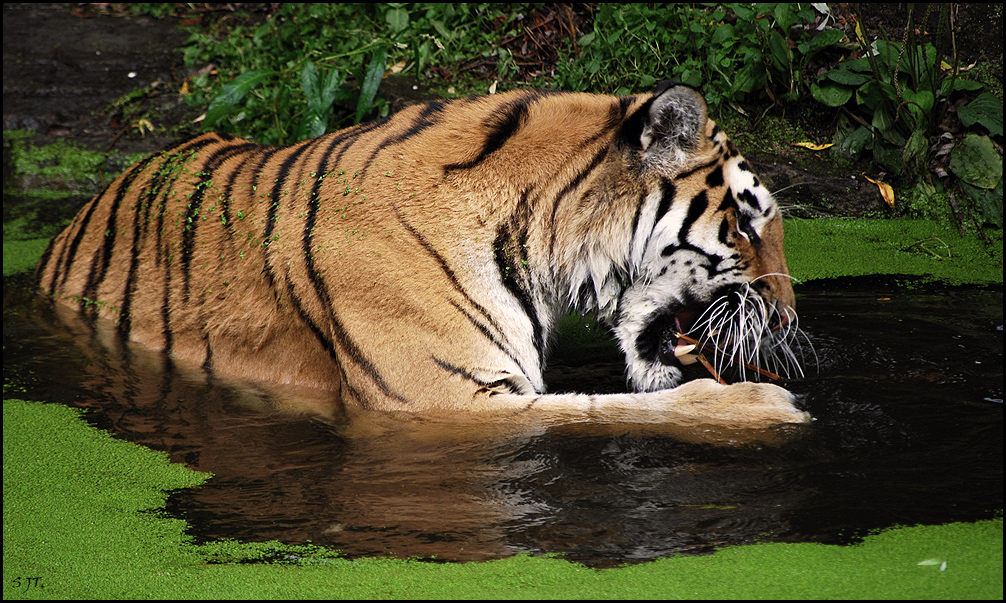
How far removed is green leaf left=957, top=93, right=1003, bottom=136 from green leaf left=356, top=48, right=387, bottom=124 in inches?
123

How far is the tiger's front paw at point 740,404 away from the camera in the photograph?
256 centimetres

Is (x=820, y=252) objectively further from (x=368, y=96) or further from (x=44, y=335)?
(x=44, y=335)

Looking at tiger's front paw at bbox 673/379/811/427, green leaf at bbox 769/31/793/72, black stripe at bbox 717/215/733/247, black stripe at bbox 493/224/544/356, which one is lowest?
tiger's front paw at bbox 673/379/811/427

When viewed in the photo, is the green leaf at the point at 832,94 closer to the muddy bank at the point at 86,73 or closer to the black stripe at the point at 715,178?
the black stripe at the point at 715,178

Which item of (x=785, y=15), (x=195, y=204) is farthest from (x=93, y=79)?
(x=785, y=15)

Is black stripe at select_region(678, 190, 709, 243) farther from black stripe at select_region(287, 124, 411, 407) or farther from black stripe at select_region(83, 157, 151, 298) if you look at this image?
black stripe at select_region(83, 157, 151, 298)

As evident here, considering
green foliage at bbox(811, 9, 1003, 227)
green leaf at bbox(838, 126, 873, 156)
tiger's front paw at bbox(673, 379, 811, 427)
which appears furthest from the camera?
green leaf at bbox(838, 126, 873, 156)

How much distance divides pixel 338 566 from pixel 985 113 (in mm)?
3944

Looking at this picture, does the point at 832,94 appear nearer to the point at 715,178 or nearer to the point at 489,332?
the point at 715,178

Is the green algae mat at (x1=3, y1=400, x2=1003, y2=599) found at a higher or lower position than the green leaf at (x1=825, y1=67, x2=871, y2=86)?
lower

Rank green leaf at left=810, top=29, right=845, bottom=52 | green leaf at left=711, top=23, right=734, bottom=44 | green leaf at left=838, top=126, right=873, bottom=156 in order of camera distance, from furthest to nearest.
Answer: green leaf at left=711, top=23, right=734, bottom=44, green leaf at left=810, top=29, right=845, bottom=52, green leaf at left=838, top=126, right=873, bottom=156

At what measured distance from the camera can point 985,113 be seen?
14.1 ft

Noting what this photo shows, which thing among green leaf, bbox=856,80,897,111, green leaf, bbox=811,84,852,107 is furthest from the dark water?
green leaf, bbox=811,84,852,107

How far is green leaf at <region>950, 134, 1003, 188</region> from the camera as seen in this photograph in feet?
13.6
